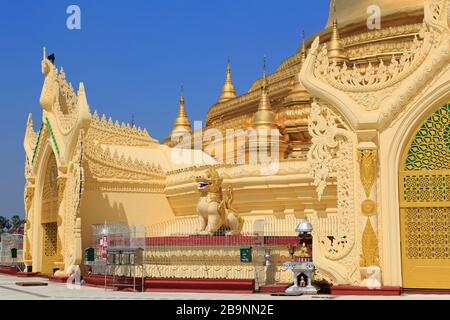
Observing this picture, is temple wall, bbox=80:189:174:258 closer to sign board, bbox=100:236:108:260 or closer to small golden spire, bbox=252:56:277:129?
sign board, bbox=100:236:108:260

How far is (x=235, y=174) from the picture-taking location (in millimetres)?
17078

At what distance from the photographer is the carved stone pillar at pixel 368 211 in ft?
38.3

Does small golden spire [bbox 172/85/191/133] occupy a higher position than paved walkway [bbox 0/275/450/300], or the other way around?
small golden spire [bbox 172/85/191/133]

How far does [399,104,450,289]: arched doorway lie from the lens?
→ 11570 mm

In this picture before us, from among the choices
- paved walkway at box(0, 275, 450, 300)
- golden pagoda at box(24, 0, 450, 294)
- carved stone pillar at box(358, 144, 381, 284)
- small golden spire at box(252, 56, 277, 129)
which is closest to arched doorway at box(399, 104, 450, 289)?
golden pagoda at box(24, 0, 450, 294)

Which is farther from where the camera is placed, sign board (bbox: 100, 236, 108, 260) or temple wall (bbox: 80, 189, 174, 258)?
temple wall (bbox: 80, 189, 174, 258)

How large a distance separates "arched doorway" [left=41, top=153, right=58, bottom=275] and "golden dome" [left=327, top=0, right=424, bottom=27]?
37.6 ft

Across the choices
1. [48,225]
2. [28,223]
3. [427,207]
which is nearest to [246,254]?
[427,207]

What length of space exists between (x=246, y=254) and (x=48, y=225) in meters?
8.97

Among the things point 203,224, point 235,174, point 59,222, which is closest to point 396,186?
point 203,224

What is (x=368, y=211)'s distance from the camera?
11797 millimetres

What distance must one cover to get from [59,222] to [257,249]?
680 centimetres

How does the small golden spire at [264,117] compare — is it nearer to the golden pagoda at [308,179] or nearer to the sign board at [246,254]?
the golden pagoda at [308,179]
